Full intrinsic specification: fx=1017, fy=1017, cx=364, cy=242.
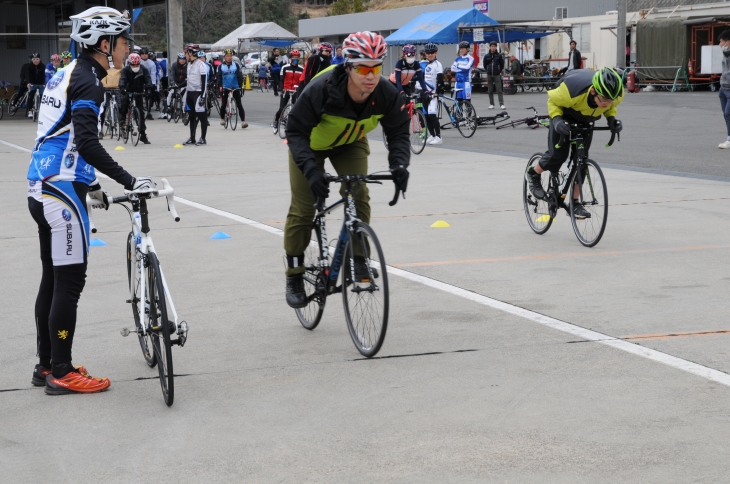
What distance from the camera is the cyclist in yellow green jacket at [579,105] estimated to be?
28.1 ft

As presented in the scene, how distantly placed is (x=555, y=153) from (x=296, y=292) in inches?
148

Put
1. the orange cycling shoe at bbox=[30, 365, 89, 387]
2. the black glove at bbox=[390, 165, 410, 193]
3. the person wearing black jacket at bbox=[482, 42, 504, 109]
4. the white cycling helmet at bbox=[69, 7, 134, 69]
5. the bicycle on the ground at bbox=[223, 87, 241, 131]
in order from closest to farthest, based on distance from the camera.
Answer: the white cycling helmet at bbox=[69, 7, 134, 69] < the orange cycling shoe at bbox=[30, 365, 89, 387] < the black glove at bbox=[390, 165, 410, 193] < the bicycle on the ground at bbox=[223, 87, 241, 131] < the person wearing black jacket at bbox=[482, 42, 504, 109]

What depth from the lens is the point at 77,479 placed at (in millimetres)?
4066

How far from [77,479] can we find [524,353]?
2.64m

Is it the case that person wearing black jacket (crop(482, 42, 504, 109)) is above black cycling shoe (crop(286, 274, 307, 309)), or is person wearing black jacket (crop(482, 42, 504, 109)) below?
above

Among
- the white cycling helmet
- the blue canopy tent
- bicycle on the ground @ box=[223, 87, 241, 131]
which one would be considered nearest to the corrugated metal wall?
the blue canopy tent

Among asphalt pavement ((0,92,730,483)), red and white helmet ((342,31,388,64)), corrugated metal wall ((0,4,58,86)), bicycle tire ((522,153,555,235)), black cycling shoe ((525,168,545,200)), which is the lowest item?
asphalt pavement ((0,92,730,483))

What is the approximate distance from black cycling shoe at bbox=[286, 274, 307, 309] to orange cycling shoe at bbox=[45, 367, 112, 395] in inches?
57.7

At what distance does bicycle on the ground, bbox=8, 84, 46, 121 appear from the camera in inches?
1206

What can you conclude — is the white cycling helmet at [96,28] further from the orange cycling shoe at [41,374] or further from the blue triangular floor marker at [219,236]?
the blue triangular floor marker at [219,236]

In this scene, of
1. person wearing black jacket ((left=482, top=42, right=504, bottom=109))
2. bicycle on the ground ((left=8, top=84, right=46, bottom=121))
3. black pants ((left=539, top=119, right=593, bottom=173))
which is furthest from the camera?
person wearing black jacket ((left=482, top=42, right=504, bottom=109))

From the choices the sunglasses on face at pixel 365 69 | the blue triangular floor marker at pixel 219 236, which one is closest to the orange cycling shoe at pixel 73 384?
the sunglasses on face at pixel 365 69

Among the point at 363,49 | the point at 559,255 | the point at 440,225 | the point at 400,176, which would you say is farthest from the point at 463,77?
the point at 363,49

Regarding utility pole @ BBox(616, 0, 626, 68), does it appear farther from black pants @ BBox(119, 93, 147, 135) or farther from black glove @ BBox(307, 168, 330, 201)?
black glove @ BBox(307, 168, 330, 201)
